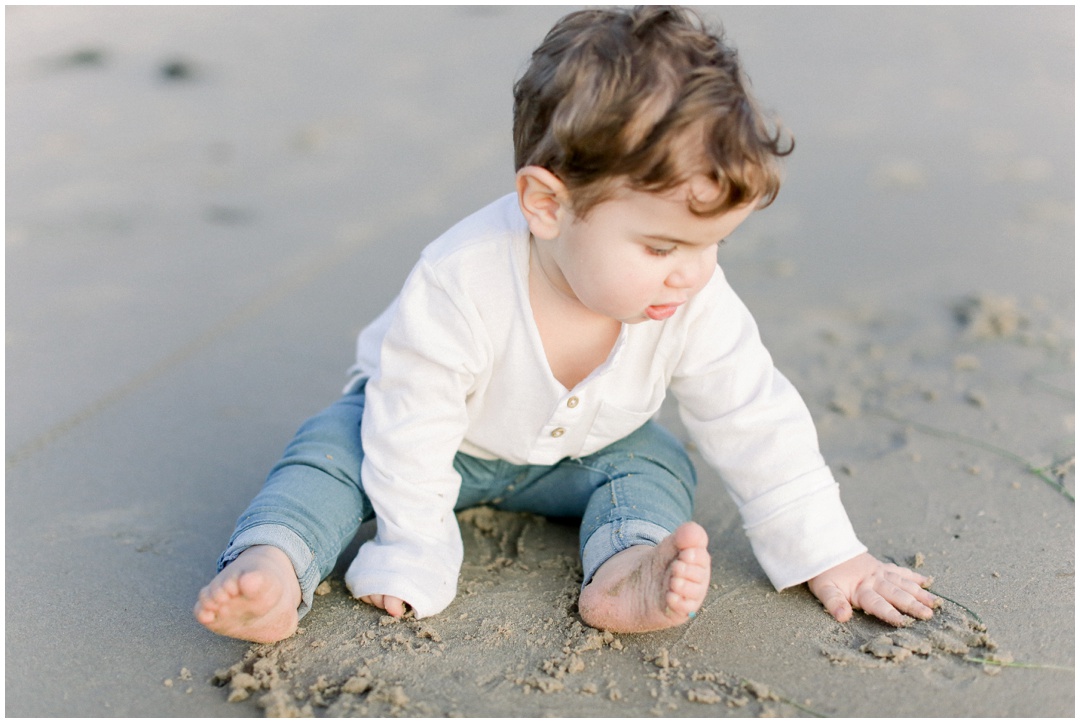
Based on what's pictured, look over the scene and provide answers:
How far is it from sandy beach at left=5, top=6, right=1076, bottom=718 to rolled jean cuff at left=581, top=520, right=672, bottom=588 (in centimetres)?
8

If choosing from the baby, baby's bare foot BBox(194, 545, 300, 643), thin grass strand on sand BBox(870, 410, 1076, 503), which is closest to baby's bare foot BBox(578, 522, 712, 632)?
the baby

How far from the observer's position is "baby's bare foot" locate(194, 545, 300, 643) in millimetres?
1621

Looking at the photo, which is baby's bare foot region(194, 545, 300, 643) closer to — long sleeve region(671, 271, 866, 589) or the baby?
the baby

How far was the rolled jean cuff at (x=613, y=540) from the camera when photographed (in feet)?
6.09

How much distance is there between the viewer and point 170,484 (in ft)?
7.70

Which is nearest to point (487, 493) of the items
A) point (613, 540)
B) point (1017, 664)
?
point (613, 540)

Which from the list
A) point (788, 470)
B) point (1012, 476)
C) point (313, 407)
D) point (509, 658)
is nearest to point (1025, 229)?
point (1012, 476)

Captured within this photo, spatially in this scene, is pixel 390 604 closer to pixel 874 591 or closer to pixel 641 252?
pixel 641 252

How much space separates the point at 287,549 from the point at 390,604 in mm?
200

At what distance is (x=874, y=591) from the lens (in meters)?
1.87

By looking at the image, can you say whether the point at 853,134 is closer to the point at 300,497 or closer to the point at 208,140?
the point at 208,140

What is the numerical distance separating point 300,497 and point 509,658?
0.49m

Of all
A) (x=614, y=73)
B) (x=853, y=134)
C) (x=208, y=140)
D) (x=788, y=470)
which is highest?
(x=614, y=73)

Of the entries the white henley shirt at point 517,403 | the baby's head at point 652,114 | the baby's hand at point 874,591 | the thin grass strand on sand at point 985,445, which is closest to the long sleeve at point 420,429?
the white henley shirt at point 517,403
